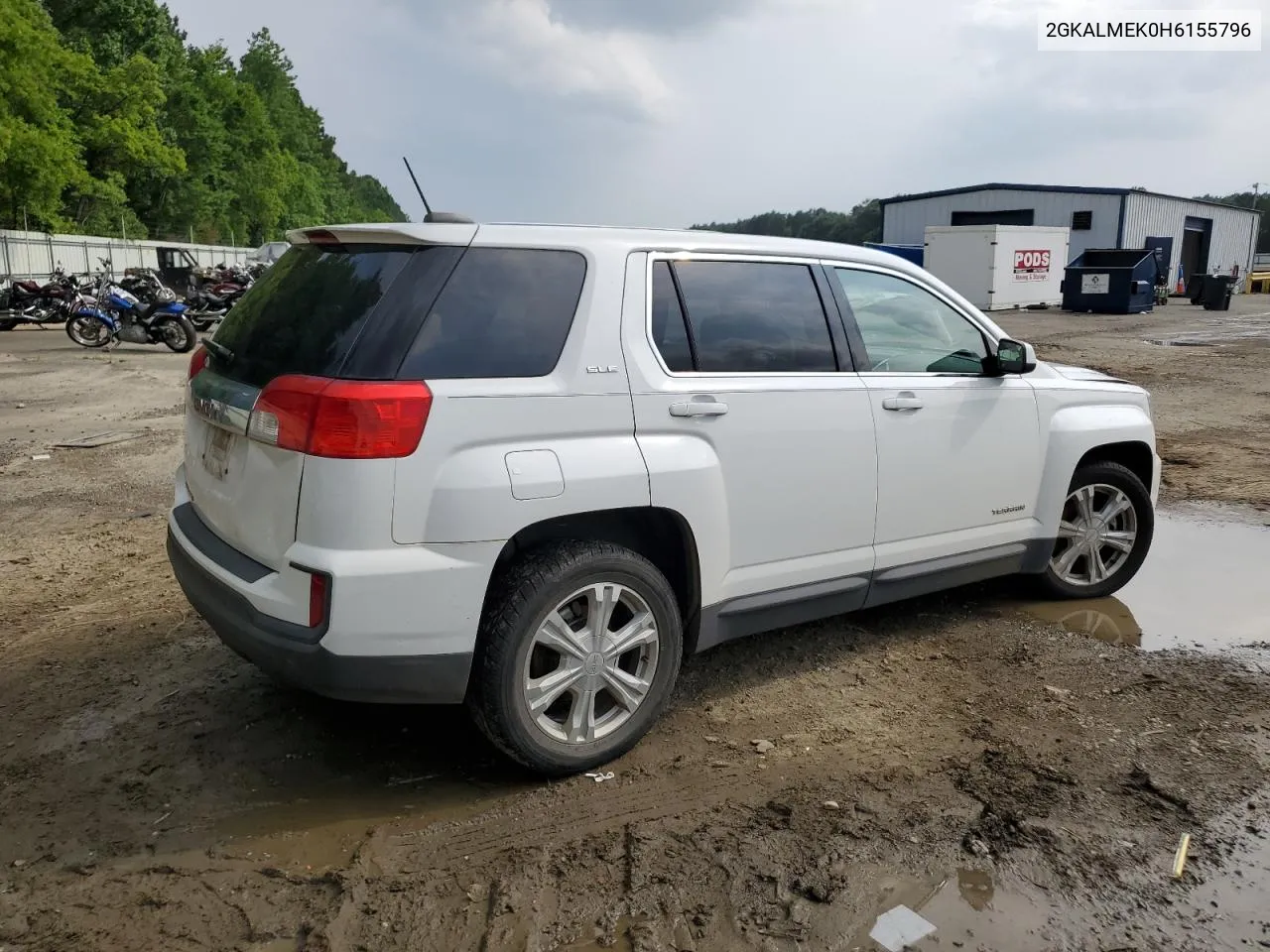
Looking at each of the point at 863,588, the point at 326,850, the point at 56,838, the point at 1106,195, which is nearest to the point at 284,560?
the point at 326,850

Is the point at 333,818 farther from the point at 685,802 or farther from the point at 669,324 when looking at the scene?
the point at 669,324

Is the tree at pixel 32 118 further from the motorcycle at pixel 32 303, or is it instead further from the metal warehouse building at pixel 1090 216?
the metal warehouse building at pixel 1090 216

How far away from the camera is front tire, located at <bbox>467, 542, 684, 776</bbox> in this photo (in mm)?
3078

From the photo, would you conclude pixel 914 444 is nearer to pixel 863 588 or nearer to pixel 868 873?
pixel 863 588

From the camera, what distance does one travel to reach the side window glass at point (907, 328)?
4152 mm

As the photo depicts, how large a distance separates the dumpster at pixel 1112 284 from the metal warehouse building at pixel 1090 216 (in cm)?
1004

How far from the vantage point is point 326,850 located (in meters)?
2.93

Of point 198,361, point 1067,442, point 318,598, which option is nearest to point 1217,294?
point 1067,442

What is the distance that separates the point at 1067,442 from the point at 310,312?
357 centimetres

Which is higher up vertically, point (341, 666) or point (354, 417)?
point (354, 417)

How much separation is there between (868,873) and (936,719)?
113cm

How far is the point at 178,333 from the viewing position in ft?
54.7

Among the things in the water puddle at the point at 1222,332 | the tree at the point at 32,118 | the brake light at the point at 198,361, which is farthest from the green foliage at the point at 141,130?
the water puddle at the point at 1222,332

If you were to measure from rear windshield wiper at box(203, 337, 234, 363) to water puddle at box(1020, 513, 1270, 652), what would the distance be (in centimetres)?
404
